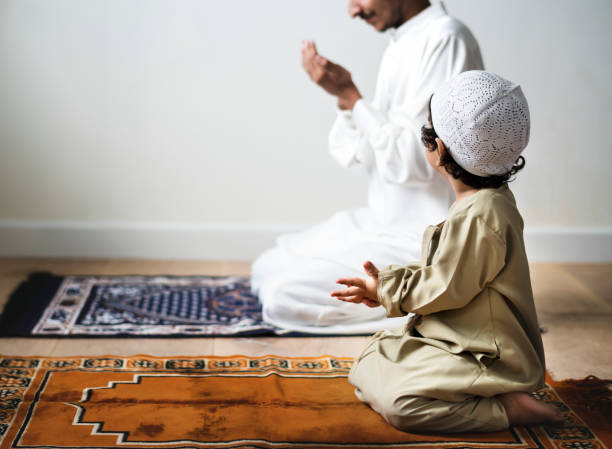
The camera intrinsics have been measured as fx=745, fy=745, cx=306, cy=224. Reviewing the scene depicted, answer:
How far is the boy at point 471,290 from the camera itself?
1.83 meters

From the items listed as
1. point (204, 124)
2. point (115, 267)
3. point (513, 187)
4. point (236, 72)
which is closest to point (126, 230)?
point (115, 267)

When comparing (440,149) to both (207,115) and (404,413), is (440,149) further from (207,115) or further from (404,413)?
(207,115)

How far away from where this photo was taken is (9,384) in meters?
2.15

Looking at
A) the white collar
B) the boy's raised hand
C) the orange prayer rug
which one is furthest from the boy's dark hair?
the white collar

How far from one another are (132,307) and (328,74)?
3.94ft

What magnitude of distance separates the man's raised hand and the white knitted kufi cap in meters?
0.87

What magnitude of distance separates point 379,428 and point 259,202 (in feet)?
6.97

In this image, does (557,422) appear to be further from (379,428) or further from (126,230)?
(126,230)

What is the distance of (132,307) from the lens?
9.77 feet

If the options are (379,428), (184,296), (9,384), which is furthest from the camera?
(184,296)

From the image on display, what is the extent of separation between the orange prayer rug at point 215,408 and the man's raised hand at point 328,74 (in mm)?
1000

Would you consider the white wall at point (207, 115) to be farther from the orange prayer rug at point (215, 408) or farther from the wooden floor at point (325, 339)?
the orange prayer rug at point (215, 408)

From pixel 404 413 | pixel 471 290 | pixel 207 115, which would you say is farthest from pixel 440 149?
pixel 207 115

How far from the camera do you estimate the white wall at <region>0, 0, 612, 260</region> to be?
12.1 feet
